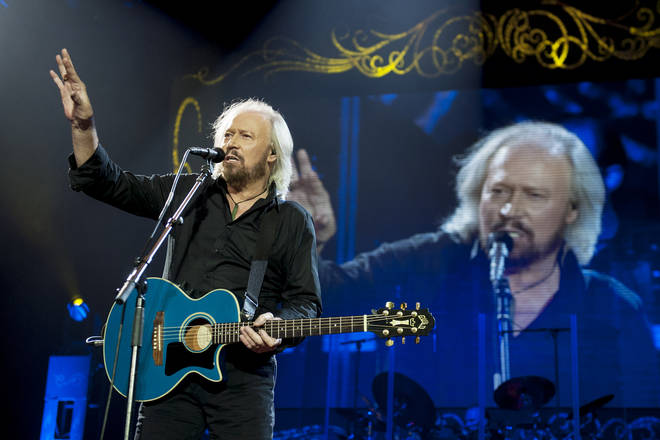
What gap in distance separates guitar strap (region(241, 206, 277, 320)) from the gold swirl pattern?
3.98 meters

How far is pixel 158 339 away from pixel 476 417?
12.0ft

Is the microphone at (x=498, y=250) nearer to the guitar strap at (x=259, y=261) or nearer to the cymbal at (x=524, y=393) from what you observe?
the cymbal at (x=524, y=393)

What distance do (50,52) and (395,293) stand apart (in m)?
3.49

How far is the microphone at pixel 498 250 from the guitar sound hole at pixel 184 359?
3.75 metres

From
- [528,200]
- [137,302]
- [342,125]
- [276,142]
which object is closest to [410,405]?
[528,200]

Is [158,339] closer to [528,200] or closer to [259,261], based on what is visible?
[259,261]

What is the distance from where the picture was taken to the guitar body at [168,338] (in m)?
2.44

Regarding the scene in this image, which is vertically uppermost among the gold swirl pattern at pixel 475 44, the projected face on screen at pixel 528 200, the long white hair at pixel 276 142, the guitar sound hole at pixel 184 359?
the gold swirl pattern at pixel 475 44

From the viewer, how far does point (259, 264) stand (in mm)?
2613

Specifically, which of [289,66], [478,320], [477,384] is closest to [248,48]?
[289,66]

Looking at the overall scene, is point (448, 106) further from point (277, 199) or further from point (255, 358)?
point (255, 358)

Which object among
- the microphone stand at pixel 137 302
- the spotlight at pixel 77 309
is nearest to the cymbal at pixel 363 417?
the spotlight at pixel 77 309

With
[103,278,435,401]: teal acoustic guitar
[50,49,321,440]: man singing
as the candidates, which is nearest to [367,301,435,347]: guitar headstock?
[103,278,435,401]: teal acoustic guitar

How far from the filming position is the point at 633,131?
566 cm
